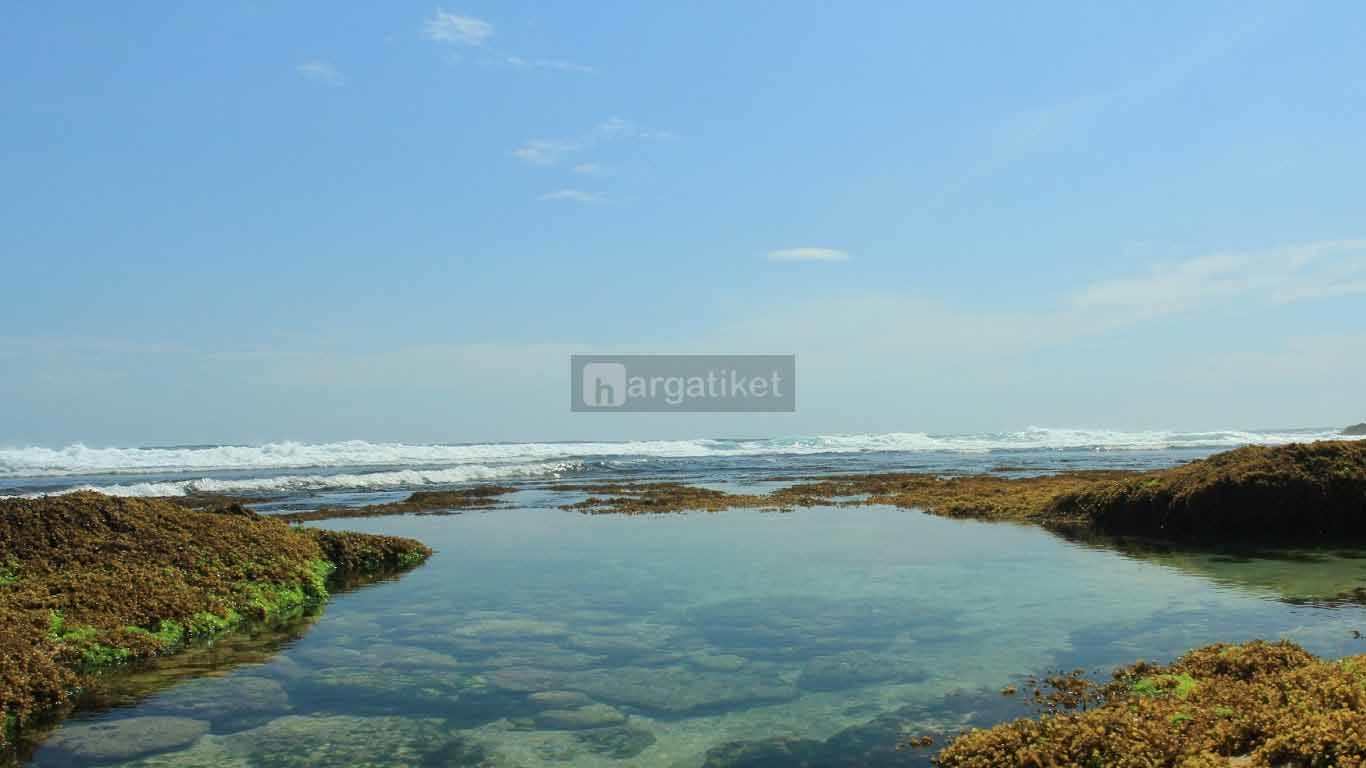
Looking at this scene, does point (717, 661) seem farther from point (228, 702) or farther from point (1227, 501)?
point (1227, 501)

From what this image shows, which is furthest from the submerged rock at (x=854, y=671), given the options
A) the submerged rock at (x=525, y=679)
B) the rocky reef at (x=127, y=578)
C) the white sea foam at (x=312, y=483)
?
the white sea foam at (x=312, y=483)

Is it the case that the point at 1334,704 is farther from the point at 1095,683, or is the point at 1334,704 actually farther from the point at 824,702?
the point at 824,702

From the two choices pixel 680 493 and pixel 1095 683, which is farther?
pixel 680 493

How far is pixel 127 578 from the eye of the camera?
11.7 m

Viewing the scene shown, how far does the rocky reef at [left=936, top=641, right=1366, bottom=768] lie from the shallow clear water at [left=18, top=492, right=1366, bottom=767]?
0.75 meters

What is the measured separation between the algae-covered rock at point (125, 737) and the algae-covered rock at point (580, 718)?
277cm

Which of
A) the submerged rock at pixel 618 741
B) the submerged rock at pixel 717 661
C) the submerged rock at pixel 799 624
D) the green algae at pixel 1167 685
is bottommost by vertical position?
the submerged rock at pixel 618 741

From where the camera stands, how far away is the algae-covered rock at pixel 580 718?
7.38 metres

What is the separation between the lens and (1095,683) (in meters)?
7.89

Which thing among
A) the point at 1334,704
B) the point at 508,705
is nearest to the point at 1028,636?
the point at 1334,704

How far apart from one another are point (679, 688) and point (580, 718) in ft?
3.84

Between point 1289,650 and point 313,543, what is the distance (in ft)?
46.6

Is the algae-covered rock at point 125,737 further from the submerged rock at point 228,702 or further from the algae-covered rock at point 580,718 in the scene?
the algae-covered rock at point 580,718

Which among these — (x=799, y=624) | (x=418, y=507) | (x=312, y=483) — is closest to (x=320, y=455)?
(x=312, y=483)
